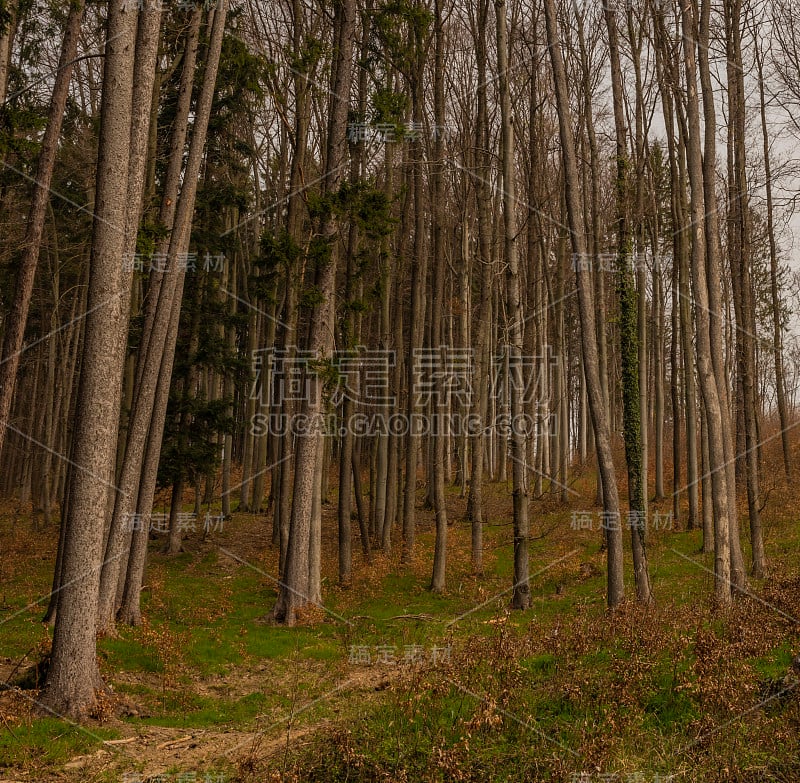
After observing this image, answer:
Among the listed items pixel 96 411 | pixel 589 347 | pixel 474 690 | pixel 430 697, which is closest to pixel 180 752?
pixel 430 697

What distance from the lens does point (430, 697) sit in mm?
7172

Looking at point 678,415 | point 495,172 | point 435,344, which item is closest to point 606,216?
point 495,172

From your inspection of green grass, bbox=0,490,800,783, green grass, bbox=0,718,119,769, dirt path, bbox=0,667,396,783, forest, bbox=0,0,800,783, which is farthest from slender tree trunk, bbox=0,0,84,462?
dirt path, bbox=0,667,396,783

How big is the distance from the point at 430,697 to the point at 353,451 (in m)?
9.97

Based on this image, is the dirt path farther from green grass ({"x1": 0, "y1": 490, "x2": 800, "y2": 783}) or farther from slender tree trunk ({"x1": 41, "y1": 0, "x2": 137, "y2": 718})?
slender tree trunk ({"x1": 41, "y1": 0, "x2": 137, "y2": 718})

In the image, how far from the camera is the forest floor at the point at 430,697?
6.00 metres

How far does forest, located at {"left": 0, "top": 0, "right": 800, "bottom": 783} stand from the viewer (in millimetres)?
6922

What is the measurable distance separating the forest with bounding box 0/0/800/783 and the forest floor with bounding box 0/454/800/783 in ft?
0.15

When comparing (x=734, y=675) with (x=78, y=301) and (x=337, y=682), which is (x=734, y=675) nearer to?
(x=337, y=682)

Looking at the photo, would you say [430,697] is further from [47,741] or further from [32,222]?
[32,222]

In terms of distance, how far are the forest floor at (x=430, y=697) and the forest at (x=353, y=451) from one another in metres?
0.05

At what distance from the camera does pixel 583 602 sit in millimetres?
14000

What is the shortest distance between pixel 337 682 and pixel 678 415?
15.1 metres

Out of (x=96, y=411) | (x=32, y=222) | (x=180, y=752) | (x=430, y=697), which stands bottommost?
(x=180, y=752)
